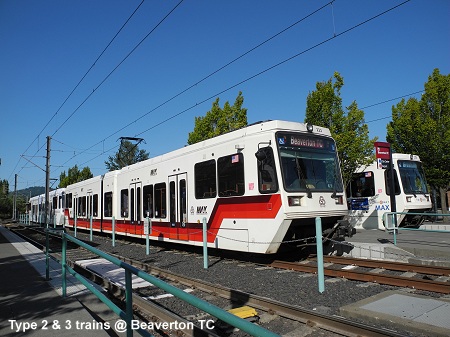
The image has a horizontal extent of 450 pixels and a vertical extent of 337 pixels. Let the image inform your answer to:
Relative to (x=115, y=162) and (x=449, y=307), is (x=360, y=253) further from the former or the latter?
(x=115, y=162)

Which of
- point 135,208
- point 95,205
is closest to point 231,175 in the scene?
point 135,208

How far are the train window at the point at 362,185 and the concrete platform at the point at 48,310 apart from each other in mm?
14733

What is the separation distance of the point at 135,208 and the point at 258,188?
8046mm

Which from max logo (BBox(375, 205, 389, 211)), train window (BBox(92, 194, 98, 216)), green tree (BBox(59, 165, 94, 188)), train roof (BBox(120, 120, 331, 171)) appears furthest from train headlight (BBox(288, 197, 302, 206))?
green tree (BBox(59, 165, 94, 188))

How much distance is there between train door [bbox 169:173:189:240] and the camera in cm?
1173

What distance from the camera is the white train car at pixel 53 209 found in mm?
28712

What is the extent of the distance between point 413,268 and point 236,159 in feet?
15.2

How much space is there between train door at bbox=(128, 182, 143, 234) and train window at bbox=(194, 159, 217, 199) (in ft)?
15.6

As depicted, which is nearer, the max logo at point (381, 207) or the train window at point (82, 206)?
the max logo at point (381, 207)

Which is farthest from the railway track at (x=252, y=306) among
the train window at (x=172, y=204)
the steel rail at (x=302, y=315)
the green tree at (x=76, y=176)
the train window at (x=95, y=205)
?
the green tree at (x=76, y=176)

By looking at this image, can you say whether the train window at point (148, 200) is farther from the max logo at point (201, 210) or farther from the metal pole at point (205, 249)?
the metal pole at point (205, 249)

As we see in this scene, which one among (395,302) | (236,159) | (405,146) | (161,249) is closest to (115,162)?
(405,146)

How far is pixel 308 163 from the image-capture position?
9211 mm

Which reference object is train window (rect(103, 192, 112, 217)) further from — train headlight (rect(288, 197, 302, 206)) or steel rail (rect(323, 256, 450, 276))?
train headlight (rect(288, 197, 302, 206))
